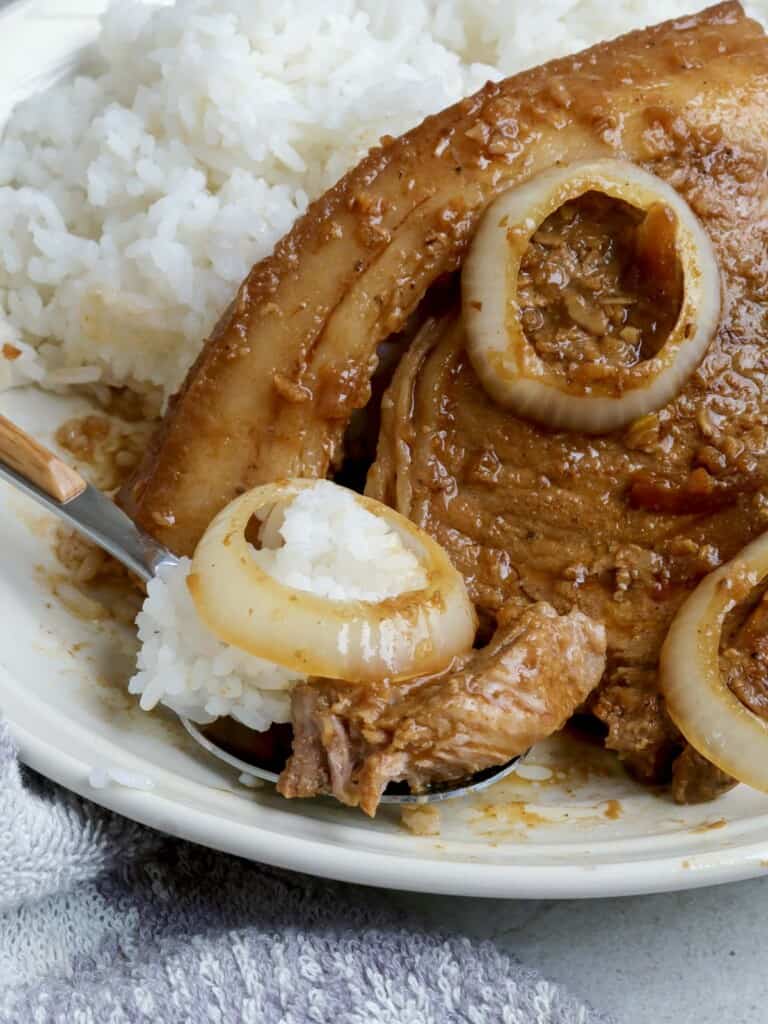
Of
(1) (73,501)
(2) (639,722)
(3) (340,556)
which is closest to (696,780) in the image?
(2) (639,722)

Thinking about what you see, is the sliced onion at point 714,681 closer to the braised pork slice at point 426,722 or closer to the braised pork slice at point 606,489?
the braised pork slice at point 606,489

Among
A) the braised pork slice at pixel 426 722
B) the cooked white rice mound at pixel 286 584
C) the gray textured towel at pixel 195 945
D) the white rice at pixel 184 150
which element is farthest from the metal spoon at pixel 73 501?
the white rice at pixel 184 150

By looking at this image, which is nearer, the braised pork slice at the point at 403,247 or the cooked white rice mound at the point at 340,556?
the cooked white rice mound at the point at 340,556

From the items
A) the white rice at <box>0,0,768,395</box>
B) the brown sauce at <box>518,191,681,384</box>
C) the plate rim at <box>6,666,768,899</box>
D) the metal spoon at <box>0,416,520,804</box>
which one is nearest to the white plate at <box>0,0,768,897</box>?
the plate rim at <box>6,666,768,899</box>

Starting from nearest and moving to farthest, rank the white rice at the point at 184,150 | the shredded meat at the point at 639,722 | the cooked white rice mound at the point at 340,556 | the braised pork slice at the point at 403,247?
the cooked white rice mound at the point at 340,556
the shredded meat at the point at 639,722
the braised pork slice at the point at 403,247
the white rice at the point at 184,150

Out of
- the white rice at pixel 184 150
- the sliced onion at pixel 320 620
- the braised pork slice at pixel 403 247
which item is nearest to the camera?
the sliced onion at pixel 320 620

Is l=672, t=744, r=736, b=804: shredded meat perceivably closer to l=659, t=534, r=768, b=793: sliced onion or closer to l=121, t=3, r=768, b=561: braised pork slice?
l=659, t=534, r=768, b=793: sliced onion
